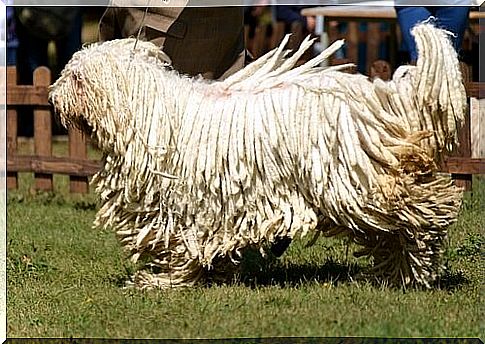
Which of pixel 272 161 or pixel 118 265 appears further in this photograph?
pixel 118 265

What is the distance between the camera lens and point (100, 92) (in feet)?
17.3

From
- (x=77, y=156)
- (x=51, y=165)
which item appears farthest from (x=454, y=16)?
(x=51, y=165)

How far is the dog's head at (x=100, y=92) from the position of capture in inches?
208

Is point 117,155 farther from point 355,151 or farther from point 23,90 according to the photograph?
point 23,90

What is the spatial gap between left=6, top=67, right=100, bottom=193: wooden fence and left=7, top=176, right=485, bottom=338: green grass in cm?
283

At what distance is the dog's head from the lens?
5281 mm

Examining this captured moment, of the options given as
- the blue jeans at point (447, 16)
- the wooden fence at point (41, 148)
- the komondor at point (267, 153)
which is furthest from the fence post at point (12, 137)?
the komondor at point (267, 153)

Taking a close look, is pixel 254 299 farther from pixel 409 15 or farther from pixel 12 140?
pixel 12 140

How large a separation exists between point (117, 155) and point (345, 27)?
1394 cm

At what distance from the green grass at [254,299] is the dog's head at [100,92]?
0.81 metres

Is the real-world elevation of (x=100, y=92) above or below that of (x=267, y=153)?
above

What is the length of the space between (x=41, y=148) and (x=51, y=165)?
0.27m

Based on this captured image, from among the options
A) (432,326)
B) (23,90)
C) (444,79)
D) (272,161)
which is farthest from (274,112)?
(23,90)

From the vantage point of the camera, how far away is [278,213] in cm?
521
